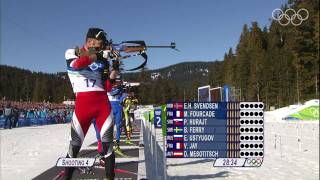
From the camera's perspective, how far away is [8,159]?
12.3 meters

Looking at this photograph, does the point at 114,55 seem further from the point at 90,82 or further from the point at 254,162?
the point at 254,162

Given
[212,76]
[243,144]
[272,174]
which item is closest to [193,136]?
[243,144]

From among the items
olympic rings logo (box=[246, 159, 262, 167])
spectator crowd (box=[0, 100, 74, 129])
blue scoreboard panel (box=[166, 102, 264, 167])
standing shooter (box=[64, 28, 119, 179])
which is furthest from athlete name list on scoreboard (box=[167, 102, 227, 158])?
spectator crowd (box=[0, 100, 74, 129])

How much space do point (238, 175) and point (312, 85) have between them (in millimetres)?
54917

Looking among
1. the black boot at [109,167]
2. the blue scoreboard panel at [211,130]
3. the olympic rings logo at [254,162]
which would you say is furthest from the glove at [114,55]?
the olympic rings logo at [254,162]

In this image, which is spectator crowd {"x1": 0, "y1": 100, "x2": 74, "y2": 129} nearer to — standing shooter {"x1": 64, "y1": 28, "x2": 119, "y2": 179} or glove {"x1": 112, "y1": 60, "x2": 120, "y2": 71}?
glove {"x1": 112, "y1": 60, "x2": 120, "y2": 71}


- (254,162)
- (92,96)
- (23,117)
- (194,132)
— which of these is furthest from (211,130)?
(23,117)

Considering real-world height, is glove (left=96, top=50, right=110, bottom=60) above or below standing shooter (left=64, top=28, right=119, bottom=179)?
above

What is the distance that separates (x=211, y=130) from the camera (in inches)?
273

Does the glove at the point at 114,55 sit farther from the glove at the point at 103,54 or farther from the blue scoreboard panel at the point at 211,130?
the blue scoreboard panel at the point at 211,130

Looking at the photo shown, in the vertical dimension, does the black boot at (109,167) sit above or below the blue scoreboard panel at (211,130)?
below

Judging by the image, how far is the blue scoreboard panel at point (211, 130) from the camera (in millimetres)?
6762

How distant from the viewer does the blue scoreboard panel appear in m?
6.76

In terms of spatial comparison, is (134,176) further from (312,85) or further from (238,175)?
(312,85)
